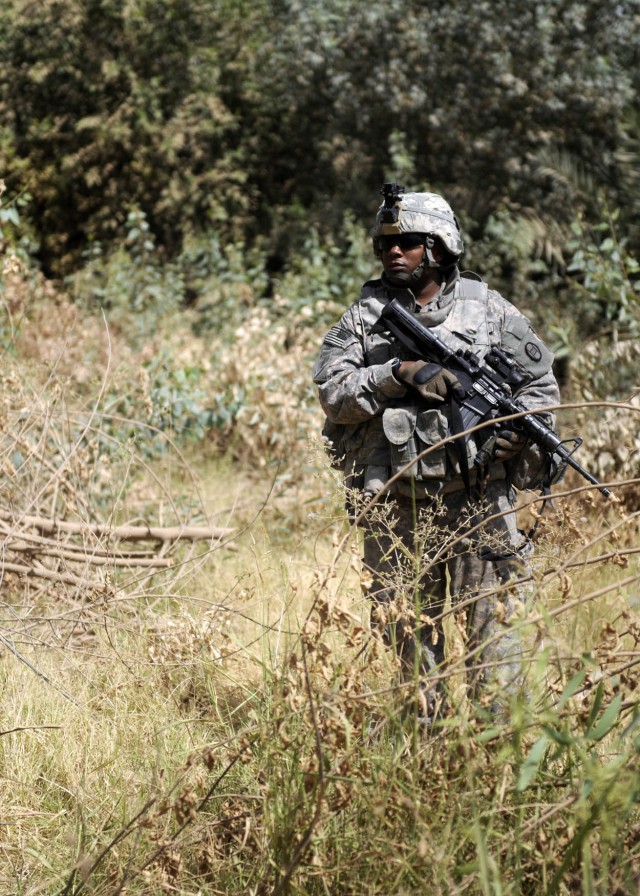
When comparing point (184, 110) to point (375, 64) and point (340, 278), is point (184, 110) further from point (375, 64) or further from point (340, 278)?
point (340, 278)

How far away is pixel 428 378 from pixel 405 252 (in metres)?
0.47

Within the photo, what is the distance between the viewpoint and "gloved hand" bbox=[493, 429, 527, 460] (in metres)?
2.98

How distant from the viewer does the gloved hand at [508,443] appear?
9.78ft

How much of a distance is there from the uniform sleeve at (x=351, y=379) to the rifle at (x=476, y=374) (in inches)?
4.9

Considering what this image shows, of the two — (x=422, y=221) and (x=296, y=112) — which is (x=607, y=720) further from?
(x=296, y=112)

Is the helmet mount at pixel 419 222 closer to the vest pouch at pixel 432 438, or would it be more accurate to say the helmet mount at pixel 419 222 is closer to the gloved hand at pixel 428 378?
the gloved hand at pixel 428 378

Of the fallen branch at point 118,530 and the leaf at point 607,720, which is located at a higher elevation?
the leaf at point 607,720

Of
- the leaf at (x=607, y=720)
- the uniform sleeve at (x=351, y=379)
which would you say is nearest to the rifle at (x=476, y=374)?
the uniform sleeve at (x=351, y=379)

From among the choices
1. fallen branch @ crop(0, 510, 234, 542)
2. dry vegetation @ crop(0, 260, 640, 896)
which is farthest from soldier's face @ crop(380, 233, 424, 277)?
fallen branch @ crop(0, 510, 234, 542)

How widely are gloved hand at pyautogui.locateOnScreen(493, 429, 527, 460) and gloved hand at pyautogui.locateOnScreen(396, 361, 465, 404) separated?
7.9 inches

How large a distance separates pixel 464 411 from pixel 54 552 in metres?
1.73

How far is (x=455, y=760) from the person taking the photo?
82.7 inches

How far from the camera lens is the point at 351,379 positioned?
10.1 ft

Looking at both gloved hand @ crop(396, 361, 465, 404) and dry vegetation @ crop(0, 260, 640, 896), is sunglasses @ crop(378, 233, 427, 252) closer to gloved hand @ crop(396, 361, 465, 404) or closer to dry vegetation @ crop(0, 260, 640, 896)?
gloved hand @ crop(396, 361, 465, 404)
